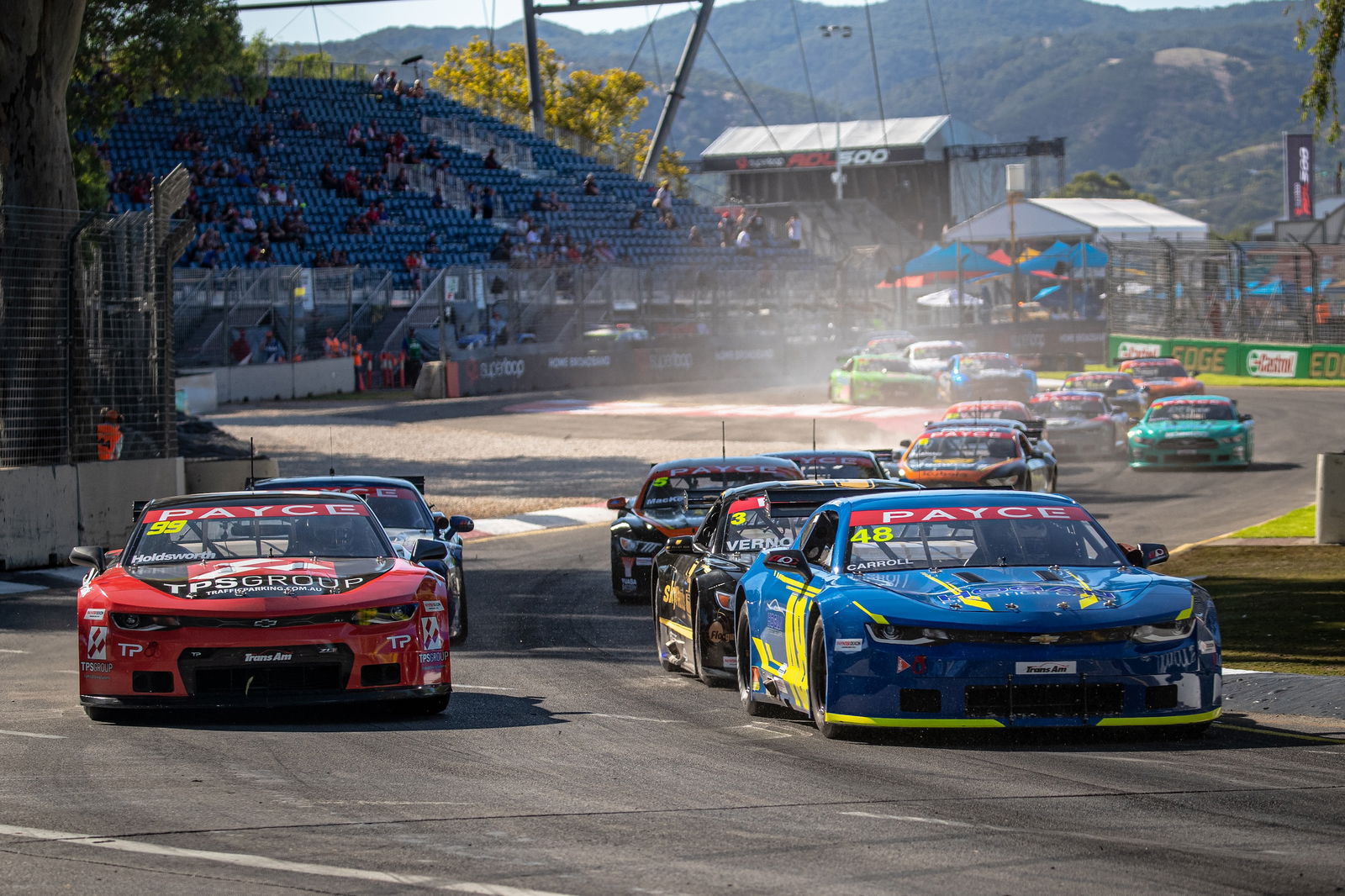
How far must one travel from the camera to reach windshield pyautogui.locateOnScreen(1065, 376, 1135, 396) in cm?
3550

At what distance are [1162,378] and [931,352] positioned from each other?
6.40m

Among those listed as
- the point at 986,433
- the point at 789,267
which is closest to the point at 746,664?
the point at 986,433

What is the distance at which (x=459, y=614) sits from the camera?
13.6 metres

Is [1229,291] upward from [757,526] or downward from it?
upward

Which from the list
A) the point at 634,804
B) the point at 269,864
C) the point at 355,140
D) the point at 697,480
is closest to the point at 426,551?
the point at 634,804

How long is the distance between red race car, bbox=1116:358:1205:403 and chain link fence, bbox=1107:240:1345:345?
20.2ft

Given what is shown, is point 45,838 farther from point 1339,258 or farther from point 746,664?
point 1339,258

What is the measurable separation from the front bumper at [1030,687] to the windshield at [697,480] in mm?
7557

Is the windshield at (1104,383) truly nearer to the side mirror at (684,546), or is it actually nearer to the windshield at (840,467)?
the windshield at (840,467)

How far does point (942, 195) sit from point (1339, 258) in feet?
284

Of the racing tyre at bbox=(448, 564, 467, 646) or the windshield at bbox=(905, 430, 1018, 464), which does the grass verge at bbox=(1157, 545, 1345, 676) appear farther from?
the racing tyre at bbox=(448, 564, 467, 646)

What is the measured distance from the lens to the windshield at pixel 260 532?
33.3 ft

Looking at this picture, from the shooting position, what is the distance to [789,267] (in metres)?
66.4

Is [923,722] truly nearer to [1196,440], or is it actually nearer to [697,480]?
[697,480]
